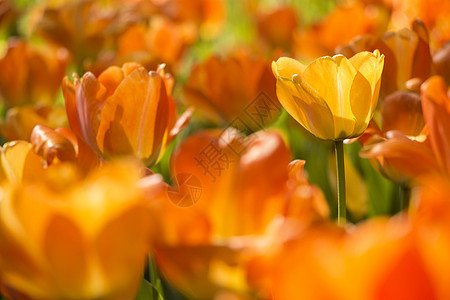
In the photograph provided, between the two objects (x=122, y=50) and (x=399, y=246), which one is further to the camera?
(x=122, y=50)

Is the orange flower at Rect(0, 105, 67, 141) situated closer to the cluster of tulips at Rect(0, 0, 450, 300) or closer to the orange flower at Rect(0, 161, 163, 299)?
the cluster of tulips at Rect(0, 0, 450, 300)

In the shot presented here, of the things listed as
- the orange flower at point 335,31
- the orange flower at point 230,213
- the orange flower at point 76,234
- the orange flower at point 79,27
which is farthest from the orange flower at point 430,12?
the orange flower at point 76,234

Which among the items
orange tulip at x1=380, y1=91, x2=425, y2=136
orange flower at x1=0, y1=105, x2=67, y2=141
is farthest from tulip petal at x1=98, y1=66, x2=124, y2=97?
orange tulip at x1=380, y1=91, x2=425, y2=136

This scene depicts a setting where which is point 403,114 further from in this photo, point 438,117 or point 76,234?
point 76,234


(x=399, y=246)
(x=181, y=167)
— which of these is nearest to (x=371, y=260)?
(x=399, y=246)

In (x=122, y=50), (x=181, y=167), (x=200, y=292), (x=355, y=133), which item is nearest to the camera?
(x=200, y=292)

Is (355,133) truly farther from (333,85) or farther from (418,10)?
(418,10)
